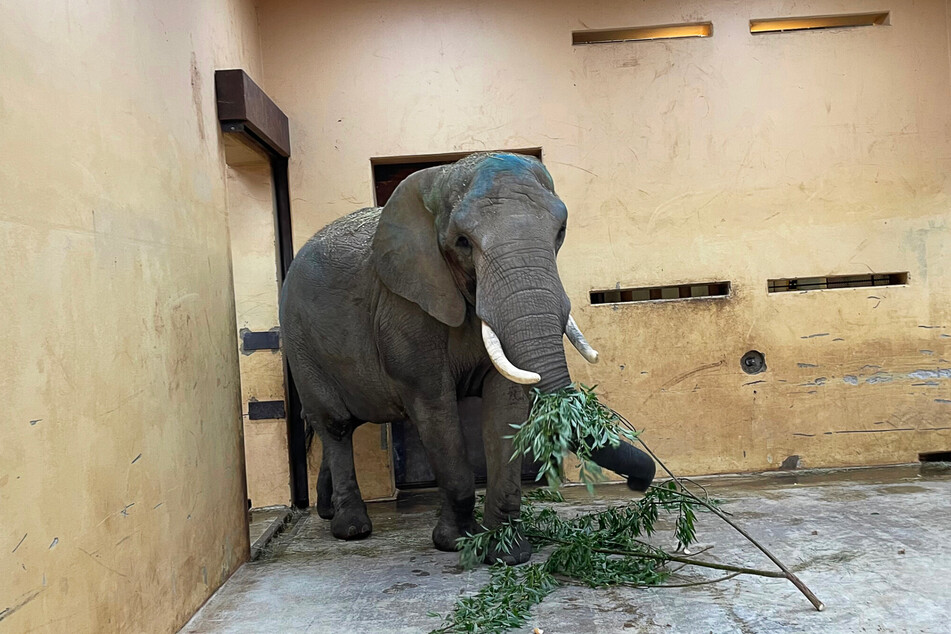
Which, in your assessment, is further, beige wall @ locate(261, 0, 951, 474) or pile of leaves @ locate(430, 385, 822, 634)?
beige wall @ locate(261, 0, 951, 474)

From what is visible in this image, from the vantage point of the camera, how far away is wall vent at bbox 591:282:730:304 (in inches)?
266

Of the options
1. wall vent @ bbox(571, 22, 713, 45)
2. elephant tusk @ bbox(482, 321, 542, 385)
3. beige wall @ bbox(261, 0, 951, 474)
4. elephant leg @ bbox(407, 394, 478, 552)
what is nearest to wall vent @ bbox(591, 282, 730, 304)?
beige wall @ bbox(261, 0, 951, 474)

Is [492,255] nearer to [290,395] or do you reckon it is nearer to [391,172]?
[391,172]

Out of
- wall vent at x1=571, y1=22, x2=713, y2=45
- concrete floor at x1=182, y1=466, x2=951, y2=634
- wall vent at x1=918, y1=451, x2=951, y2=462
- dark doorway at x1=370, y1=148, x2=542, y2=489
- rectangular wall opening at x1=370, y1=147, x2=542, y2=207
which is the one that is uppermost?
wall vent at x1=571, y1=22, x2=713, y2=45

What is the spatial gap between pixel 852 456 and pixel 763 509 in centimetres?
160

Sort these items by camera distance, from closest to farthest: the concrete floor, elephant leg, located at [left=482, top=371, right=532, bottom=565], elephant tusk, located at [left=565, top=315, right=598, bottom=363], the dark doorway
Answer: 1. the concrete floor
2. elephant tusk, located at [left=565, top=315, right=598, bottom=363]
3. elephant leg, located at [left=482, top=371, right=532, bottom=565]
4. the dark doorway

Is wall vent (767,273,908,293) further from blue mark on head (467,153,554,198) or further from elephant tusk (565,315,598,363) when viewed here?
blue mark on head (467,153,554,198)

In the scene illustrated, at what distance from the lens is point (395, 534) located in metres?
5.62

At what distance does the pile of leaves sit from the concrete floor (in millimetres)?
98

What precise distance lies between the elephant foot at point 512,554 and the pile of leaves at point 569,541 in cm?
3

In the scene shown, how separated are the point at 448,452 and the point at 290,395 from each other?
227 cm

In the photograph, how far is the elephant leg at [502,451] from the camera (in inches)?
187

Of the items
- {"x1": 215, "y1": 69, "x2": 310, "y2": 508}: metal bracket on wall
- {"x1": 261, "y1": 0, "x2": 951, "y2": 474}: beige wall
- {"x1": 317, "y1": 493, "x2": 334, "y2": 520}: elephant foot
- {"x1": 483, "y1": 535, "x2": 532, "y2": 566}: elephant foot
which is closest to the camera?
{"x1": 483, "y1": 535, "x2": 532, "y2": 566}: elephant foot

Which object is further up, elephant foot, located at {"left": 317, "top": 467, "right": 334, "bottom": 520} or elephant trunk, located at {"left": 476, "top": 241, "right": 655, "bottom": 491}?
elephant trunk, located at {"left": 476, "top": 241, "right": 655, "bottom": 491}
